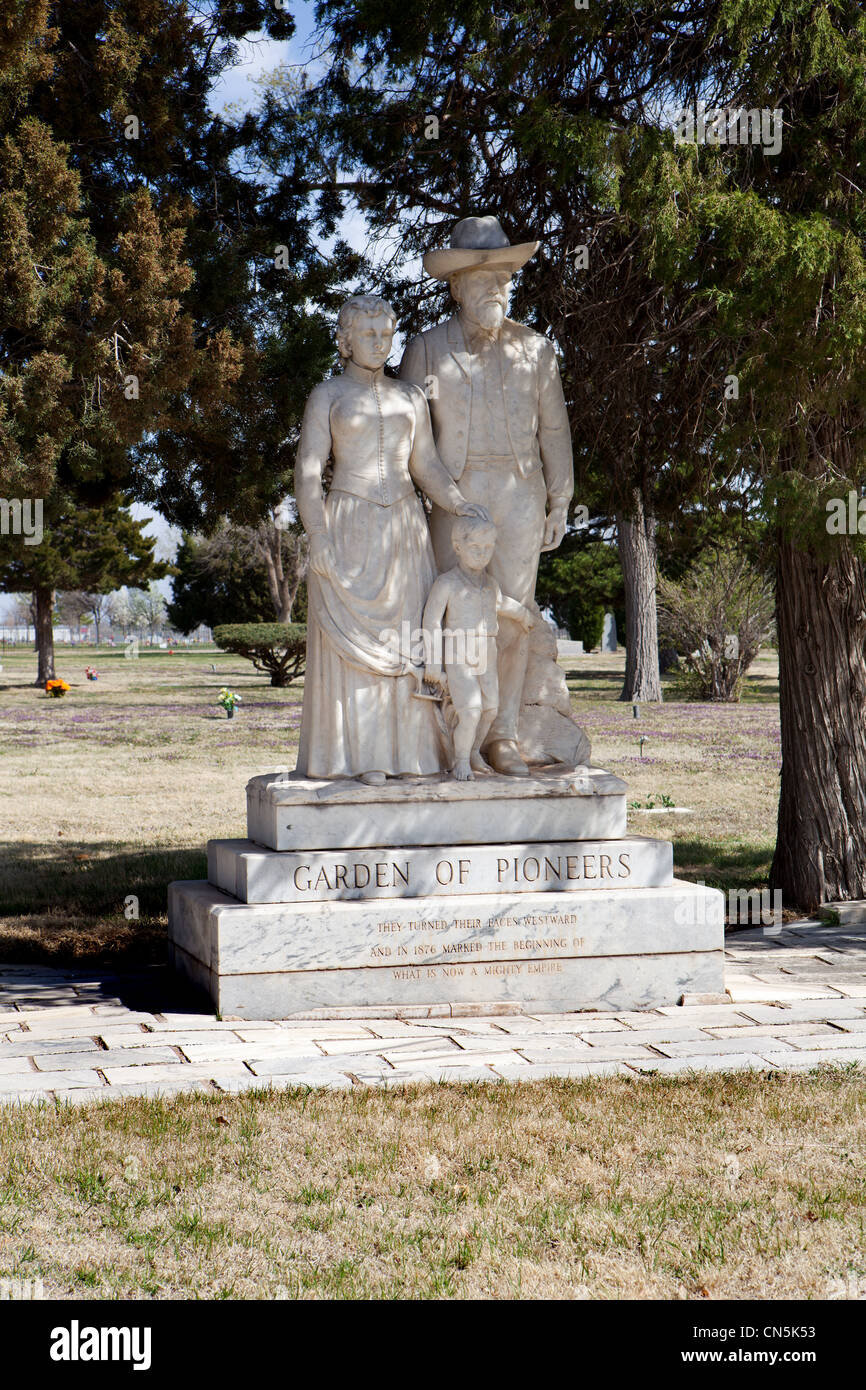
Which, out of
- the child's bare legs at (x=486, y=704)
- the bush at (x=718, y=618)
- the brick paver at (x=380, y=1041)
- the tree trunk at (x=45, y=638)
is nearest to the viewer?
the brick paver at (x=380, y=1041)

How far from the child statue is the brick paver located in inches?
51.2

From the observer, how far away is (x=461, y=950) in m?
5.94

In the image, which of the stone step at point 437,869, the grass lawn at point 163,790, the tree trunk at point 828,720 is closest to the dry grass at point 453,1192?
the stone step at point 437,869

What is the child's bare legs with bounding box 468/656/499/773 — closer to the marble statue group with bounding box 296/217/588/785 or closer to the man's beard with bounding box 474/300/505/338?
the marble statue group with bounding box 296/217/588/785

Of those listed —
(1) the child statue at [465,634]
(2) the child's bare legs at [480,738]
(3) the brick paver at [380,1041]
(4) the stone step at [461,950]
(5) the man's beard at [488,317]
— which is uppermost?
(5) the man's beard at [488,317]

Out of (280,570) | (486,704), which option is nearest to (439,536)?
(486,704)

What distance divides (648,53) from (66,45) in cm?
305

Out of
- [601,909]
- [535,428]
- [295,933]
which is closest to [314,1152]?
[295,933]

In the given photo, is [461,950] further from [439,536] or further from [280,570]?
[280,570]

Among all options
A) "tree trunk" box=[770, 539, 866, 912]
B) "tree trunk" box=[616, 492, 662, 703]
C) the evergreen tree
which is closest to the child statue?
"tree trunk" box=[770, 539, 866, 912]

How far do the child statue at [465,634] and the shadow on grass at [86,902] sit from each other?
2.17 metres

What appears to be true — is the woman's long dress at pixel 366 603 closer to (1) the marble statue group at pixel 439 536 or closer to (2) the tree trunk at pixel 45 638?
(1) the marble statue group at pixel 439 536

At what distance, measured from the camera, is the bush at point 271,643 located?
2994 cm

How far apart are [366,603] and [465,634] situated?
1.57 ft
